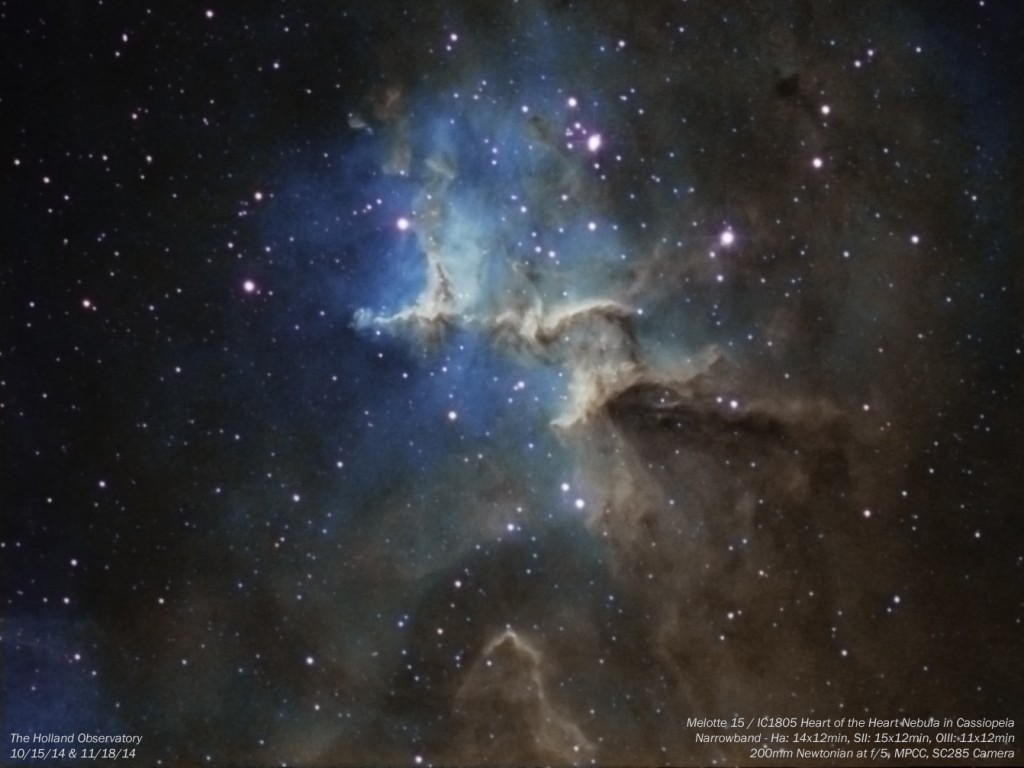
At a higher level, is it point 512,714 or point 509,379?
point 509,379

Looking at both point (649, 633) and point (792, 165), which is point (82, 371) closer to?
point (649, 633)

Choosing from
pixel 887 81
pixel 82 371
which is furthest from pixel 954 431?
pixel 82 371

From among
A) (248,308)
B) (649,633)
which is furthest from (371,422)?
(649,633)

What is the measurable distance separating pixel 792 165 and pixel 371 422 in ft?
5.92

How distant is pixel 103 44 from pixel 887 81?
2.85m

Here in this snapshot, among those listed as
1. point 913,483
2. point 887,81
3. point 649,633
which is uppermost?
point 887,81

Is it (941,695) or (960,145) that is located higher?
(960,145)

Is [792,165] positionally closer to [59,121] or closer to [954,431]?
[954,431]

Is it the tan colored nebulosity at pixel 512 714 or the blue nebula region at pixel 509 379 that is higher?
the blue nebula region at pixel 509 379

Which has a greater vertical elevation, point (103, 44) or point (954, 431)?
point (103, 44)

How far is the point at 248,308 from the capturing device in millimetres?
2934

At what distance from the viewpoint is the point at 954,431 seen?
2.91 m

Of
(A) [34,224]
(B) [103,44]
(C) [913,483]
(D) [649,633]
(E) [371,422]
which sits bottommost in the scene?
(D) [649,633]

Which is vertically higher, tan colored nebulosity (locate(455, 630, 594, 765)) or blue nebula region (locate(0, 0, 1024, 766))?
blue nebula region (locate(0, 0, 1024, 766))
